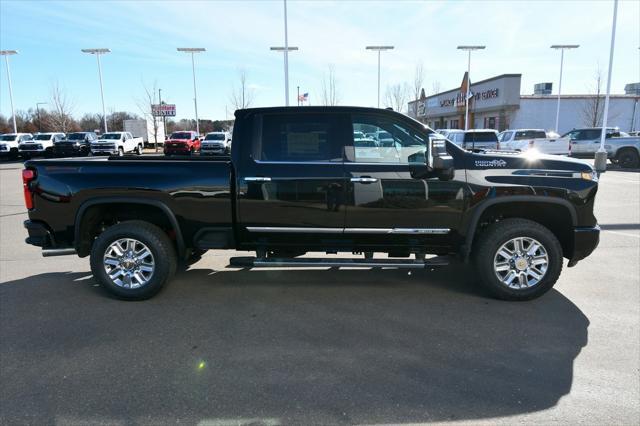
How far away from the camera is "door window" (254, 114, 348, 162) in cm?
452

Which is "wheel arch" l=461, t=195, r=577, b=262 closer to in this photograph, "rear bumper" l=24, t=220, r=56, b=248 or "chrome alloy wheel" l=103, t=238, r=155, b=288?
"chrome alloy wheel" l=103, t=238, r=155, b=288

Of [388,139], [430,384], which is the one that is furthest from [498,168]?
[430,384]

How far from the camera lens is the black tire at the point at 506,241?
14.7 ft

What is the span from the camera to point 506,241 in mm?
4492

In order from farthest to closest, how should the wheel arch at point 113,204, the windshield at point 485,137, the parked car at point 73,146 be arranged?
the parked car at point 73,146, the windshield at point 485,137, the wheel arch at point 113,204

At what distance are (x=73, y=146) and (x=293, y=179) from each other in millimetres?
30880

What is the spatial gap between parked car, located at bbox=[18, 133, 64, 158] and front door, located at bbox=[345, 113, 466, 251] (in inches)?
1297

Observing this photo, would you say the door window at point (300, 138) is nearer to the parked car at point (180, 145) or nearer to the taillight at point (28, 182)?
the taillight at point (28, 182)

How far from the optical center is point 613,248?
6.69 metres

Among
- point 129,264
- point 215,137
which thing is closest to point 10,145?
point 215,137

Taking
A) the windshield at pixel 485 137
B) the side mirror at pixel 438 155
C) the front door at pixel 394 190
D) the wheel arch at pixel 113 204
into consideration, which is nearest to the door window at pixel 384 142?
the front door at pixel 394 190

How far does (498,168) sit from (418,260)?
1246mm

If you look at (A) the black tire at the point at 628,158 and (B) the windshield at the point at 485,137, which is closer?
(A) the black tire at the point at 628,158

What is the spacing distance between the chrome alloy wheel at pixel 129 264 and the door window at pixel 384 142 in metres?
2.41
